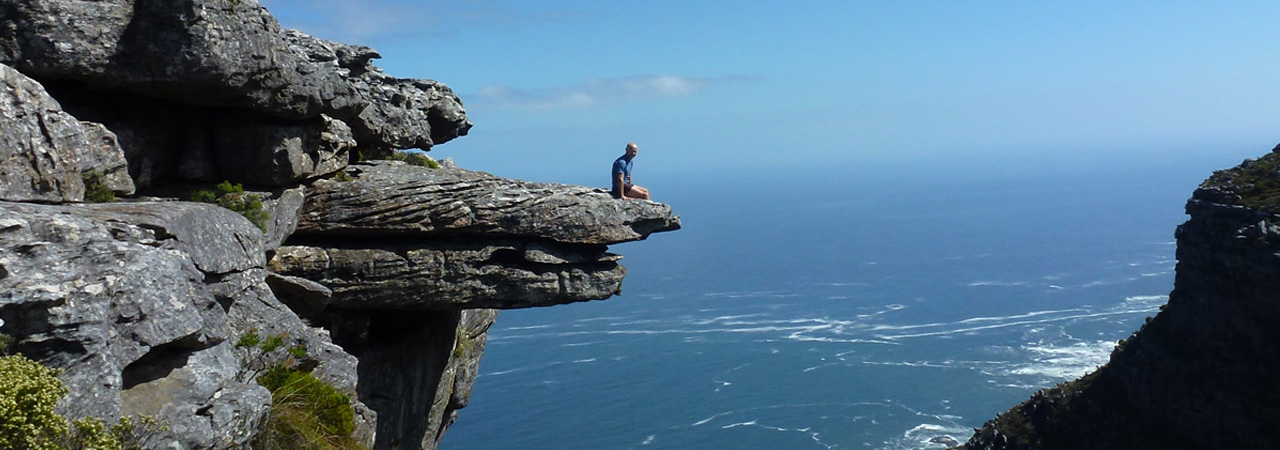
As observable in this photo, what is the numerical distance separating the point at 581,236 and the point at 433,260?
3.44m

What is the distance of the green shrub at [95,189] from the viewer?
1423 cm

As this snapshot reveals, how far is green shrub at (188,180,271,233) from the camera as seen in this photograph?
57.1ft

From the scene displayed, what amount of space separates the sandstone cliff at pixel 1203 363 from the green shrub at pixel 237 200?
Result: 51.1 meters

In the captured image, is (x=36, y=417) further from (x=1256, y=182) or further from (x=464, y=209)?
(x=1256, y=182)

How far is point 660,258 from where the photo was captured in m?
192

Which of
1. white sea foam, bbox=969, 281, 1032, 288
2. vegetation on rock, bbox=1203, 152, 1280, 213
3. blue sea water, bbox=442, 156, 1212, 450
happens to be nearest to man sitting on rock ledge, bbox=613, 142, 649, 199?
vegetation on rock, bbox=1203, 152, 1280, 213

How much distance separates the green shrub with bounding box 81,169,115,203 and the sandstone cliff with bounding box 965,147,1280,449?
54170 mm

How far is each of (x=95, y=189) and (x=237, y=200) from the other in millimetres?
3451

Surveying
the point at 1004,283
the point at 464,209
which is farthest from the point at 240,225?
the point at 1004,283

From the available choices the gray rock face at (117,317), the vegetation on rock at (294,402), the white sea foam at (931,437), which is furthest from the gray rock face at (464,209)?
the white sea foam at (931,437)

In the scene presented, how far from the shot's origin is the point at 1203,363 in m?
54.5

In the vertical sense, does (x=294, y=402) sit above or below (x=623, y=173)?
below

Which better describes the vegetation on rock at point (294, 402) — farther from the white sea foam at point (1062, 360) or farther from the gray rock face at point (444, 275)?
the white sea foam at point (1062, 360)

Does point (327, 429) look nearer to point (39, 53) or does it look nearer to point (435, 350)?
point (39, 53)
